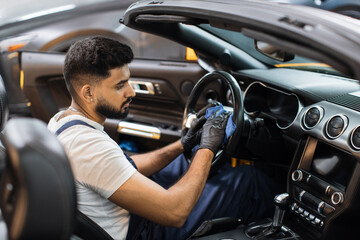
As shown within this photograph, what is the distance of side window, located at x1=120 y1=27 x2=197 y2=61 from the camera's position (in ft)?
9.07

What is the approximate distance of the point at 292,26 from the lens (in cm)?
98

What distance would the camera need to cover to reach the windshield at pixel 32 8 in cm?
355

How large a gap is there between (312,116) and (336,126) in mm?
153

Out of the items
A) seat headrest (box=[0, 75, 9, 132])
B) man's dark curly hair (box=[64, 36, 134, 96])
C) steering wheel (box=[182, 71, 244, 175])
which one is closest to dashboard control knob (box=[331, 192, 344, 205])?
steering wheel (box=[182, 71, 244, 175])

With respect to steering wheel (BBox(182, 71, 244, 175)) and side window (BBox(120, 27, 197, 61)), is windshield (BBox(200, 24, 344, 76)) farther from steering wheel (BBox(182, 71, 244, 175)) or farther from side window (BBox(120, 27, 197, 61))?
steering wheel (BBox(182, 71, 244, 175))

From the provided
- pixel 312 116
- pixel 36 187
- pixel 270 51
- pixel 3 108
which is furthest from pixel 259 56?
pixel 36 187

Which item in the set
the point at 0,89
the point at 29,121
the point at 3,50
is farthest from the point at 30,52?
the point at 29,121

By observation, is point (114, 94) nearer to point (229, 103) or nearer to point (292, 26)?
point (292, 26)

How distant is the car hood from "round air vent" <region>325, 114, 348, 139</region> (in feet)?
1.67

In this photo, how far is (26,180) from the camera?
71 cm

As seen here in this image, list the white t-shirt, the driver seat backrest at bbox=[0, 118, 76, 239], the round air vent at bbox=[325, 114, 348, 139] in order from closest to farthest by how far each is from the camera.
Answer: the driver seat backrest at bbox=[0, 118, 76, 239], the white t-shirt, the round air vent at bbox=[325, 114, 348, 139]

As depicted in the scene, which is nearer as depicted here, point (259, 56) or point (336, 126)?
point (336, 126)

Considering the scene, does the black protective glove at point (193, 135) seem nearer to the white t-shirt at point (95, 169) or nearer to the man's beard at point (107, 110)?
the man's beard at point (107, 110)

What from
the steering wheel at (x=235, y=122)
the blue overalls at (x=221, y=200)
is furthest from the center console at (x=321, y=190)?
the steering wheel at (x=235, y=122)
